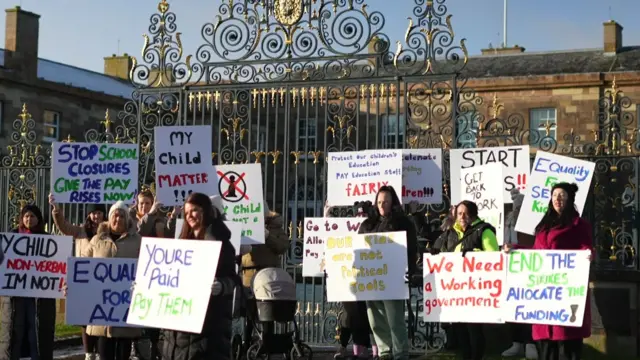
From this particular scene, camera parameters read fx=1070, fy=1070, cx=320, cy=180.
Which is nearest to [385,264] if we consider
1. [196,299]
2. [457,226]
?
[457,226]

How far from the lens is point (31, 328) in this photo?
40.3 feet

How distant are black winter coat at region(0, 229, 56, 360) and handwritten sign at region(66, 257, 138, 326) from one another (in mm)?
1452

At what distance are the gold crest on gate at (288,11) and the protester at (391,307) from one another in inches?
167

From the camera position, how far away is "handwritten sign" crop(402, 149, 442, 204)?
13.6 metres

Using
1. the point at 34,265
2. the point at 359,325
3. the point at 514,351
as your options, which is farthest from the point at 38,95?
the point at 359,325

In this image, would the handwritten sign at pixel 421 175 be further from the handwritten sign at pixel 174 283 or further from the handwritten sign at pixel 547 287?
the handwritten sign at pixel 174 283

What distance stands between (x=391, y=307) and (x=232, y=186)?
3165mm

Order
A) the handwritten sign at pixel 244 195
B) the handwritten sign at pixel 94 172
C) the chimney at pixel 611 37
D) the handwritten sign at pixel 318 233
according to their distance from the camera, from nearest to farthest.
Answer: the handwritten sign at pixel 244 195, the handwritten sign at pixel 318 233, the handwritten sign at pixel 94 172, the chimney at pixel 611 37

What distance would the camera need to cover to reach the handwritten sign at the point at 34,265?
39.7 ft

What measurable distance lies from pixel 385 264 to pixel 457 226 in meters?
0.92

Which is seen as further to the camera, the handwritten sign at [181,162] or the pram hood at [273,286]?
the handwritten sign at [181,162]

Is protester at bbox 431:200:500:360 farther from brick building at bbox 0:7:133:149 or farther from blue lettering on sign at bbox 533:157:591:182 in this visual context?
brick building at bbox 0:7:133:149

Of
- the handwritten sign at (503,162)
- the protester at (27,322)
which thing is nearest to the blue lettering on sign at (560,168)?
the handwritten sign at (503,162)

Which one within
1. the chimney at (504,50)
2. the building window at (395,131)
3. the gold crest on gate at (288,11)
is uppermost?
the chimney at (504,50)
